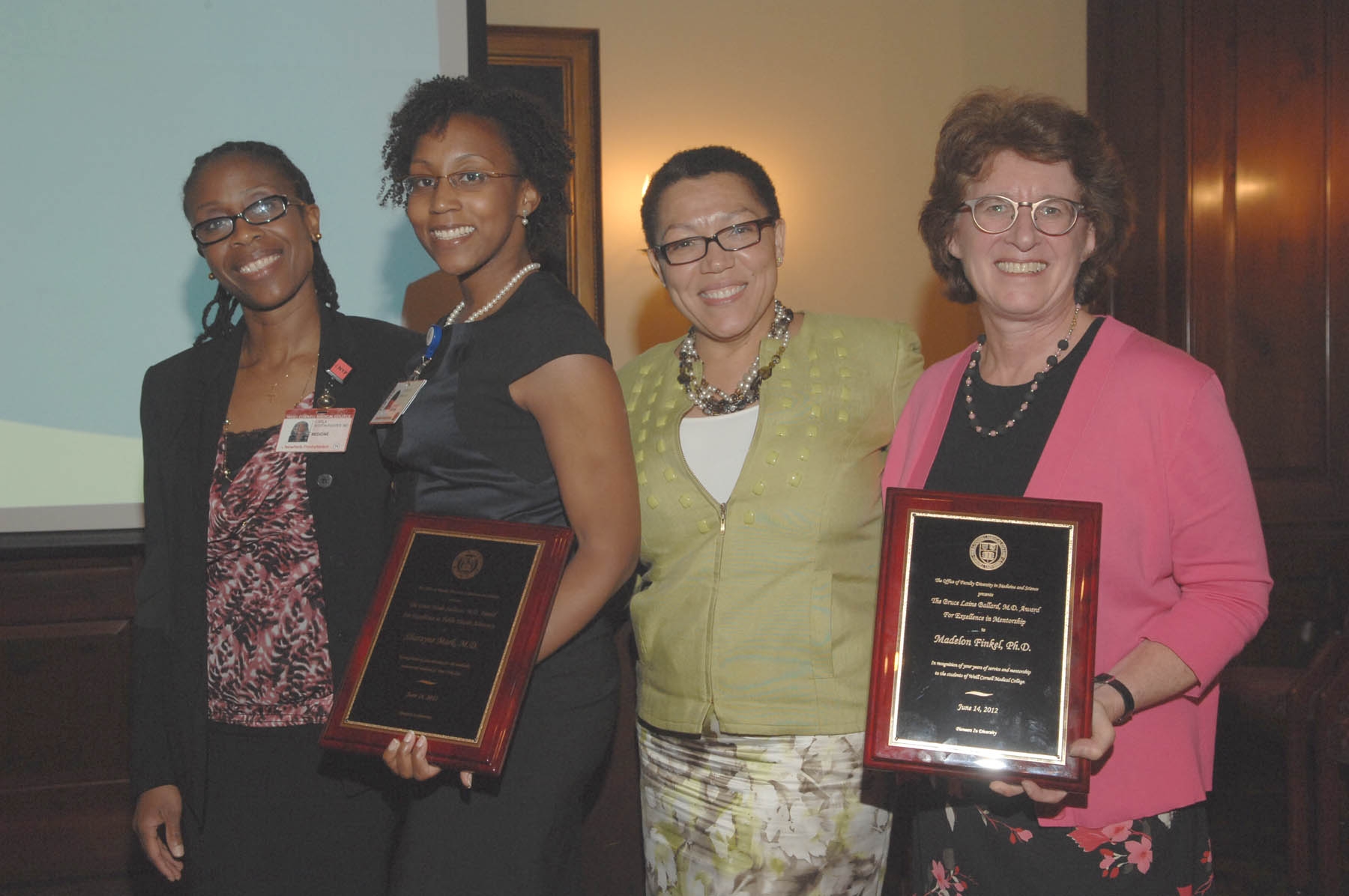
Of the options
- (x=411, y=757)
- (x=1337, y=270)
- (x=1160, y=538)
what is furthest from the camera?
(x=1337, y=270)

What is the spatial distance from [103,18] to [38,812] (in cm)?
216

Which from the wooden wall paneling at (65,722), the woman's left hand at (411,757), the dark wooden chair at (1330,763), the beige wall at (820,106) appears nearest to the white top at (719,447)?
the woman's left hand at (411,757)

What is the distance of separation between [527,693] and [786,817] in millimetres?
470

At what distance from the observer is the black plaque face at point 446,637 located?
1.49 m

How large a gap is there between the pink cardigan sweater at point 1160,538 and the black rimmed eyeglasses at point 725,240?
0.65 meters

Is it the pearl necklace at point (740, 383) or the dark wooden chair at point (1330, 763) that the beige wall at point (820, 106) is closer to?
the dark wooden chair at point (1330, 763)

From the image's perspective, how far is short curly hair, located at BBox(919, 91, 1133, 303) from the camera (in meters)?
1.54

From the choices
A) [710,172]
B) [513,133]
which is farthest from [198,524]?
[710,172]

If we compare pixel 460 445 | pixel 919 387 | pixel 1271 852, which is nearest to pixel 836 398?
pixel 919 387

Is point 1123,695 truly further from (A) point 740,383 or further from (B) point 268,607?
(B) point 268,607

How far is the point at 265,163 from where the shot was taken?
1907 millimetres

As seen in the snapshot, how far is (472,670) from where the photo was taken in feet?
4.93

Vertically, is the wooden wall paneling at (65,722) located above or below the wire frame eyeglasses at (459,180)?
below

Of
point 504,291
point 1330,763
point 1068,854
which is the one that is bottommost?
point 1330,763
